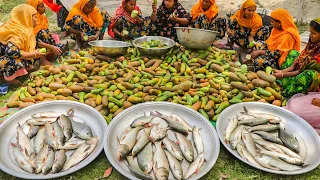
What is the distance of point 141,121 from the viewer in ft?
10.0

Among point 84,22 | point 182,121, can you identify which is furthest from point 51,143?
point 84,22

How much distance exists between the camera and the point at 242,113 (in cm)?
334

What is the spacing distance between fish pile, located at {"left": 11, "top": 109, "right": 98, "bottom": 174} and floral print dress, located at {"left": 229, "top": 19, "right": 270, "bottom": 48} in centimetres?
371

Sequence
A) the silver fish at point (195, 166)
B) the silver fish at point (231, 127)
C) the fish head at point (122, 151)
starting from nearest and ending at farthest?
1. the silver fish at point (195, 166)
2. the fish head at point (122, 151)
3. the silver fish at point (231, 127)

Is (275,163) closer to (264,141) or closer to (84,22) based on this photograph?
(264,141)

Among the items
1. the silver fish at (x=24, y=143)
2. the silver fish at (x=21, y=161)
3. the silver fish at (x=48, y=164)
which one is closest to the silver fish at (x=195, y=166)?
the silver fish at (x=48, y=164)

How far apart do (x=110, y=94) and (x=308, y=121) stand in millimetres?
2415

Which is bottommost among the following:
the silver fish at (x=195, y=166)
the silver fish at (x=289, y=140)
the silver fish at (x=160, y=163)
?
the silver fish at (x=289, y=140)

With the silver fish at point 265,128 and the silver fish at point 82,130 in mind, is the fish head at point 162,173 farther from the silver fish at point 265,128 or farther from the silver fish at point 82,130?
the silver fish at point 265,128

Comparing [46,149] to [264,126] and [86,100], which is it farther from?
[264,126]

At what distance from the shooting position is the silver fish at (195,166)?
8.13ft

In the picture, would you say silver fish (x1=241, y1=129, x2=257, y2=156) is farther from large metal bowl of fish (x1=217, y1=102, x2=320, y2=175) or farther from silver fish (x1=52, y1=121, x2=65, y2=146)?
silver fish (x1=52, y1=121, x2=65, y2=146)

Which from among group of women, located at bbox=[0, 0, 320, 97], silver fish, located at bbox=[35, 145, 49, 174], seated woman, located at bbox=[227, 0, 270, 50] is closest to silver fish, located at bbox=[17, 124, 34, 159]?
silver fish, located at bbox=[35, 145, 49, 174]

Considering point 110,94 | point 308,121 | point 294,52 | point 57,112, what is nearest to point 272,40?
point 294,52
